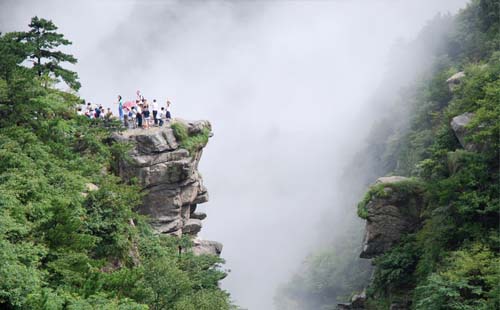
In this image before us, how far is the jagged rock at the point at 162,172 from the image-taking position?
30516mm

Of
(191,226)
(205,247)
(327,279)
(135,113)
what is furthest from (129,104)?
(327,279)

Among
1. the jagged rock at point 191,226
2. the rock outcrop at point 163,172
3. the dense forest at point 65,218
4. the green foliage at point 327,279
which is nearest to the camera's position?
the dense forest at point 65,218

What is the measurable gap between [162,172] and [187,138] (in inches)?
116

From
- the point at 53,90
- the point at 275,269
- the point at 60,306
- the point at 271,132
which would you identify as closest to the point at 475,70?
the point at 53,90

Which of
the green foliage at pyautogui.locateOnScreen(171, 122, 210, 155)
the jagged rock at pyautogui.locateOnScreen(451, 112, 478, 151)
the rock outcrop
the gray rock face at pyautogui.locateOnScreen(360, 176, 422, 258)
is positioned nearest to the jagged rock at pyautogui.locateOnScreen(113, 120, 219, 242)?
the rock outcrop

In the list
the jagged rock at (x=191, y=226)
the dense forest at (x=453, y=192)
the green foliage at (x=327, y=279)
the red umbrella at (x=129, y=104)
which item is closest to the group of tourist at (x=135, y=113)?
the red umbrella at (x=129, y=104)

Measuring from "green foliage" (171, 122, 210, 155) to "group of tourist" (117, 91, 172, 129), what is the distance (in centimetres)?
103

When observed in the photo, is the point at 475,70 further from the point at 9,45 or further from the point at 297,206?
the point at 297,206

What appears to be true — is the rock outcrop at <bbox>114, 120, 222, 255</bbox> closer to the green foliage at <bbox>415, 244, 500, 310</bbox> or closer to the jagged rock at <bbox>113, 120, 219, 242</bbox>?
the jagged rock at <bbox>113, 120, 219, 242</bbox>

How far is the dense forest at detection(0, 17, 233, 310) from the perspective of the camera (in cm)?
1297

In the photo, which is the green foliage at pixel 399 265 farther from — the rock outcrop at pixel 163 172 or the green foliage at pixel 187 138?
the green foliage at pixel 187 138

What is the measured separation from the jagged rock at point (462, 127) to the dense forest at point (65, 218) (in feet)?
50.0

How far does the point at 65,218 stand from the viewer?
607 inches

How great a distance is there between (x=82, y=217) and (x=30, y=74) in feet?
22.5
